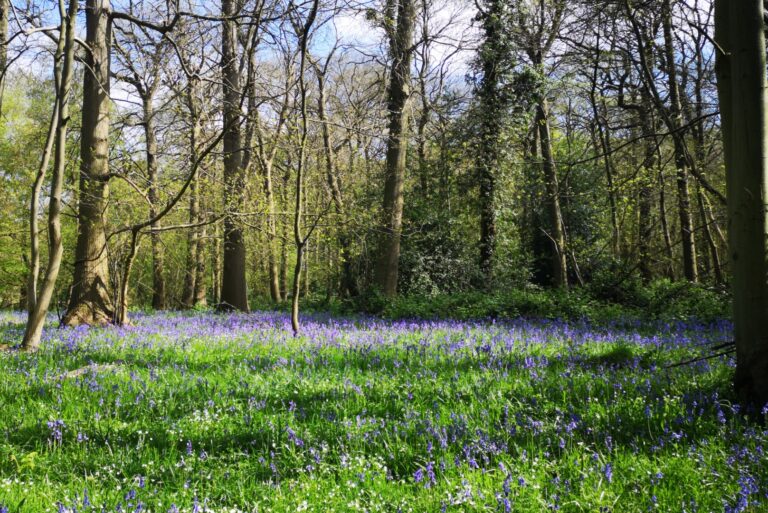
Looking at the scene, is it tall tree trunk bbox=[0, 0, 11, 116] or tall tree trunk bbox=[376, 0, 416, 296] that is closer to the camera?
tall tree trunk bbox=[0, 0, 11, 116]

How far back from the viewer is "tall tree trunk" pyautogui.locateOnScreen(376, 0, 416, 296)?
14.1m

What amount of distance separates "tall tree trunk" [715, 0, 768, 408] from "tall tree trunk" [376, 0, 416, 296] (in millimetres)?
10383

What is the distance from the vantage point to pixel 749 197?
12.4 feet

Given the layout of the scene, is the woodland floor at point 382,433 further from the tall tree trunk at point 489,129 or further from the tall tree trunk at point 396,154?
the tall tree trunk at point 489,129

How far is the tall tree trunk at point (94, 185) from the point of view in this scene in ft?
33.5

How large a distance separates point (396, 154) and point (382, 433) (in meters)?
11.6

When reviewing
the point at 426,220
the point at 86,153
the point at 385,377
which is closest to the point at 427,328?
the point at 385,377

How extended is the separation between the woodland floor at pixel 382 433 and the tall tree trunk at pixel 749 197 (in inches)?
15.8

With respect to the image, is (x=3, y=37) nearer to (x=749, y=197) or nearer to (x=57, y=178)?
(x=57, y=178)

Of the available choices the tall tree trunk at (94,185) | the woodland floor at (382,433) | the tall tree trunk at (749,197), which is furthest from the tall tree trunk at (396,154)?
the tall tree trunk at (749,197)

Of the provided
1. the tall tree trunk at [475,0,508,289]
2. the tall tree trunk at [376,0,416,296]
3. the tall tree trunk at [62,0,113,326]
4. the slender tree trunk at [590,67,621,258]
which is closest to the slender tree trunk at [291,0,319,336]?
the slender tree trunk at [590,67,621,258]

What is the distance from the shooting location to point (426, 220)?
1766 centimetres

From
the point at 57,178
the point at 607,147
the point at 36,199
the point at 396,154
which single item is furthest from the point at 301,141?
the point at 607,147

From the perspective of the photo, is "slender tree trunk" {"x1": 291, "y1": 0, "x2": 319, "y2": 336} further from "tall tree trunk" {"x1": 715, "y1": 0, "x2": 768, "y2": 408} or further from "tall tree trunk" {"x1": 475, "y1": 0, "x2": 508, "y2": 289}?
"tall tree trunk" {"x1": 475, "y1": 0, "x2": 508, "y2": 289}
